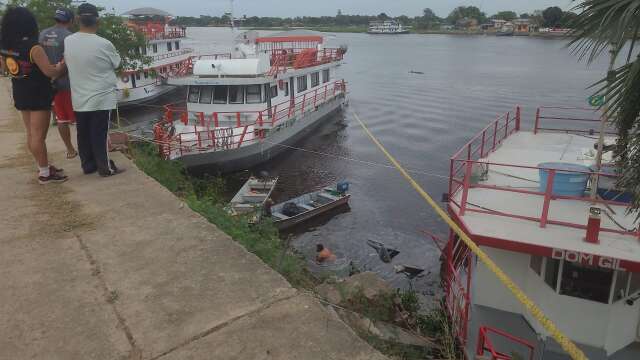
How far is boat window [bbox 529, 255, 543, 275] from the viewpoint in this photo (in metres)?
6.54

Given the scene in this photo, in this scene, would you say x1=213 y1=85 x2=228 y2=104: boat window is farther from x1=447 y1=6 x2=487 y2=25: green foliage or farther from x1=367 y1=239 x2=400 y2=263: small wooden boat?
x1=447 y1=6 x2=487 y2=25: green foliage

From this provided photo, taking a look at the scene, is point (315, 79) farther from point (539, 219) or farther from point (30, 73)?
point (30, 73)

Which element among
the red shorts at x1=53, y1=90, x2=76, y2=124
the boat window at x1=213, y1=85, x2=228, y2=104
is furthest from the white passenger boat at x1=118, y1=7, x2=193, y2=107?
the red shorts at x1=53, y1=90, x2=76, y2=124

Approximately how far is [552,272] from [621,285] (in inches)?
31.8

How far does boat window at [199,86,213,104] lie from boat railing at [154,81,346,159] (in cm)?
63

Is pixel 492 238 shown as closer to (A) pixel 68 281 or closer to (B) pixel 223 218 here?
(B) pixel 223 218

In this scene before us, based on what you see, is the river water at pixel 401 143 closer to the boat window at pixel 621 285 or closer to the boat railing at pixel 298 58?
the boat window at pixel 621 285

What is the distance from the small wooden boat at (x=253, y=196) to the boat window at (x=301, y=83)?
8590 mm

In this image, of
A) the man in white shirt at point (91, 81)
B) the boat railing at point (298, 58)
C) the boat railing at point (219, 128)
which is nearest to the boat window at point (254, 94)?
the boat railing at point (219, 128)

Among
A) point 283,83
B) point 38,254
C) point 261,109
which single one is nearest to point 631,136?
point 38,254

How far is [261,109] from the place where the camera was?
19703mm

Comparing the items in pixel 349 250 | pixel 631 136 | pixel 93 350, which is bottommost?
pixel 349 250

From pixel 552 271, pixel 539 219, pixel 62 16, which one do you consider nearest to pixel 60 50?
pixel 62 16

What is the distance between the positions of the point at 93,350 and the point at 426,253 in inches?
466
